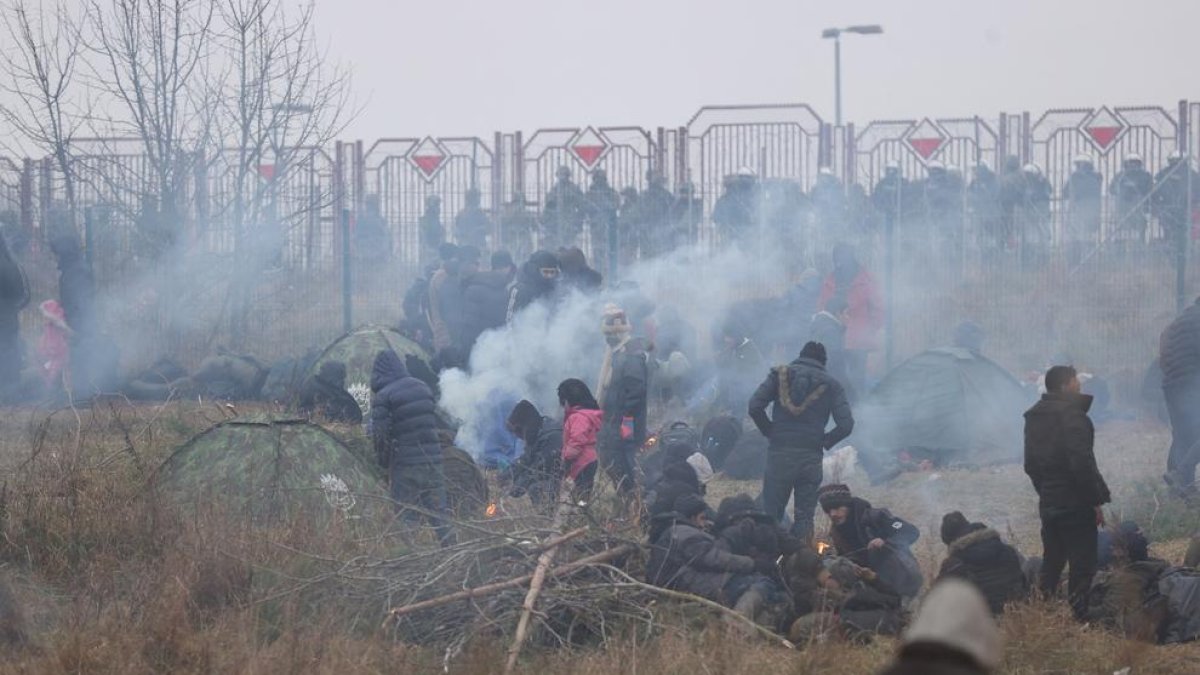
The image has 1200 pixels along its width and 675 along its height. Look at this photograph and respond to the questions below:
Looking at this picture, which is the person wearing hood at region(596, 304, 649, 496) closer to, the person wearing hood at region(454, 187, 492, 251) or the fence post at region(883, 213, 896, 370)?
the fence post at region(883, 213, 896, 370)

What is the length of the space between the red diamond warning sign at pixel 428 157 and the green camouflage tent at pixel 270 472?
11.7 meters

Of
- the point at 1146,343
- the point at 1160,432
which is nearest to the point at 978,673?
the point at 1160,432

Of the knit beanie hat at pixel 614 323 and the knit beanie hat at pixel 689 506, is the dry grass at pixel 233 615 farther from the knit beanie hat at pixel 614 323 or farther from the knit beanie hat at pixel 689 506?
the knit beanie hat at pixel 614 323

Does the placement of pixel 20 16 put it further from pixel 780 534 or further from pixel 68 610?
pixel 780 534

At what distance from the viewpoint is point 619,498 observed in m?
9.42

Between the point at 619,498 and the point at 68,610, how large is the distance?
3.31 metres

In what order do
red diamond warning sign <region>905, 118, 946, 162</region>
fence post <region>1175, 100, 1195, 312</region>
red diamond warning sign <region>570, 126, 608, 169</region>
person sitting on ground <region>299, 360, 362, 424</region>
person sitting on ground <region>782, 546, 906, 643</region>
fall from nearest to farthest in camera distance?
1. person sitting on ground <region>782, 546, 906, 643</region>
2. person sitting on ground <region>299, 360, 362, 424</region>
3. fence post <region>1175, 100, 1195, 312</region>
4. red diamond warning sign <region>905, 118, 946, 162</region>
5. red diamond warning sign <region>570, 126, 608, 169</region>

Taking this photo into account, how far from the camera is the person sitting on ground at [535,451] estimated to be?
1062 centimetres

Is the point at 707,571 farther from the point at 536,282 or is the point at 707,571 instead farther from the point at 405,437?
A: the point at 536,282

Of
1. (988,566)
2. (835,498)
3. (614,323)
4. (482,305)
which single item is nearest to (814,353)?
(835,498)

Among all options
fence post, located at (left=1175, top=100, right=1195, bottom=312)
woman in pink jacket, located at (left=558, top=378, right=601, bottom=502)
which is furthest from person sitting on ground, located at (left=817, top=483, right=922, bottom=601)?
fence post, located at (left=1175, top=100, right=1195, bottom=312)

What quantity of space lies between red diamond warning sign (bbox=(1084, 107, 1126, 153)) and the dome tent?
7.95 meters

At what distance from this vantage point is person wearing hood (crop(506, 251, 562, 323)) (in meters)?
14.8

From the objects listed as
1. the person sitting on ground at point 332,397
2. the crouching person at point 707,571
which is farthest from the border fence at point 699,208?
the crouching person at point 707,571
